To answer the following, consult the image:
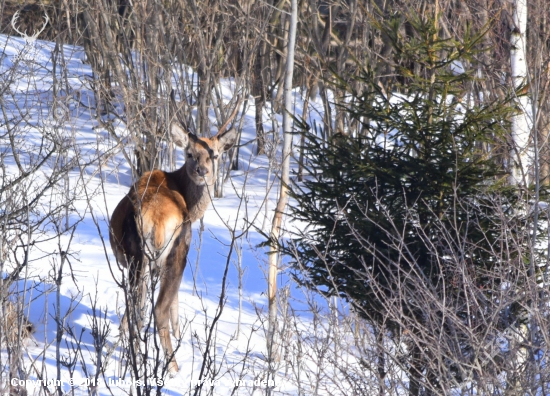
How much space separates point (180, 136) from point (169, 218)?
1.28 meters

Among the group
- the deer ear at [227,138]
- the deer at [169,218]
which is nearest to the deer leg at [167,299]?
the deer at [169,218]

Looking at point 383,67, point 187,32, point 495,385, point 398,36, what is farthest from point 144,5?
point 495,385

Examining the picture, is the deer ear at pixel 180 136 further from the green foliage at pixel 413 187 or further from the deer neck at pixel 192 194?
the green foliage at pixel 413 187

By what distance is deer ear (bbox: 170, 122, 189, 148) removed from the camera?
8.50 m

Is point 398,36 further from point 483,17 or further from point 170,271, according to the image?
point 483,17

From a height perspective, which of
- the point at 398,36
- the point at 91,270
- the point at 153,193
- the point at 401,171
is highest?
the point at 398,36

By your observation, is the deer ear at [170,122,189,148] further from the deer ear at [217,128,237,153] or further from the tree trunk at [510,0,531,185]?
the tree trunk at [510,0,531,185]

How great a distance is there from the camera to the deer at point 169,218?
7.31 meters

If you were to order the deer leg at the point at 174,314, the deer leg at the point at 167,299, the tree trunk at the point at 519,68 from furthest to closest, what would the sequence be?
the deer leg at the point at 174,314, the tree trunk at the point at 519,68, the deer leg at the point at 167,299

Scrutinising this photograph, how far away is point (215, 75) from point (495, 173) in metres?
9.28

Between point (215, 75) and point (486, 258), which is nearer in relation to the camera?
point (486, 258)

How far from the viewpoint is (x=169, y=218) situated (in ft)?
25.1

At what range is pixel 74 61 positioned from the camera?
2372 centimetres

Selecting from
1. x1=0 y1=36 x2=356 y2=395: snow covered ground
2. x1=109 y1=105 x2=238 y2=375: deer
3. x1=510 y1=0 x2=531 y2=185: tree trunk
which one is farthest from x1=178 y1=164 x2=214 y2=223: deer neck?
x1=510 y1=0 x2=531 y2=185: tree trunk
